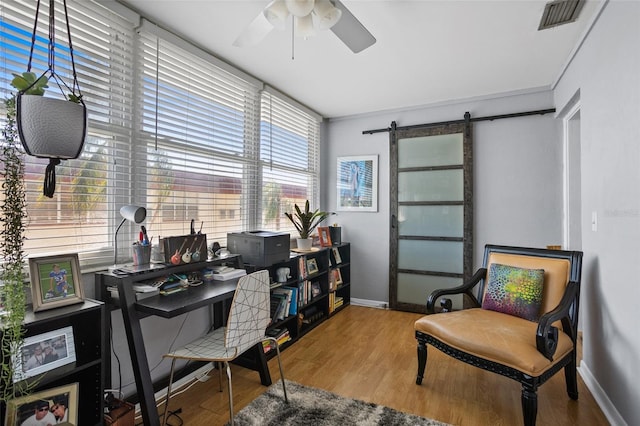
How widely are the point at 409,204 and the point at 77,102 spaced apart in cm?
331

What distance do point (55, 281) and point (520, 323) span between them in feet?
8.52

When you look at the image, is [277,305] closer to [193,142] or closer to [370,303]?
[193,142]

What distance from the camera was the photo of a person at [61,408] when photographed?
1427 millimetres

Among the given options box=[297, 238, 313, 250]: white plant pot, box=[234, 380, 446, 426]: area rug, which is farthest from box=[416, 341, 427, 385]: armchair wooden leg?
box=[297, 238, 313, 250]: white plant pot

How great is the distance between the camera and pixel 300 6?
148cm

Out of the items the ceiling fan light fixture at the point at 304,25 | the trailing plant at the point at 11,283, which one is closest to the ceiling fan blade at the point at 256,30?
the ceiling fan light fixture at the point at 304,25

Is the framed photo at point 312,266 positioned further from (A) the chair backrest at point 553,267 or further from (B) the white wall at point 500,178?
(A) the chair backrest at point 553,267

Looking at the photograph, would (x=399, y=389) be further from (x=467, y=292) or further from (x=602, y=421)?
(x=602, y=421)

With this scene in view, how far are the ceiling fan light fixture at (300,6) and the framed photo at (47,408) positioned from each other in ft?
6.38

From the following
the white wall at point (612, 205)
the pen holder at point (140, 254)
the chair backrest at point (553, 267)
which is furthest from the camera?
the chair backrest at point (553, 267)

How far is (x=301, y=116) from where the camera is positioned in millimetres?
3871

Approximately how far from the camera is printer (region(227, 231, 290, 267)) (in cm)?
253

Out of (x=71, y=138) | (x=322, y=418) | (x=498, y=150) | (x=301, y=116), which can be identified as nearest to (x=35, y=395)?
(x=71, y=138)

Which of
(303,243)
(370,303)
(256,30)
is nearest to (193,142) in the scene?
(256,30)
